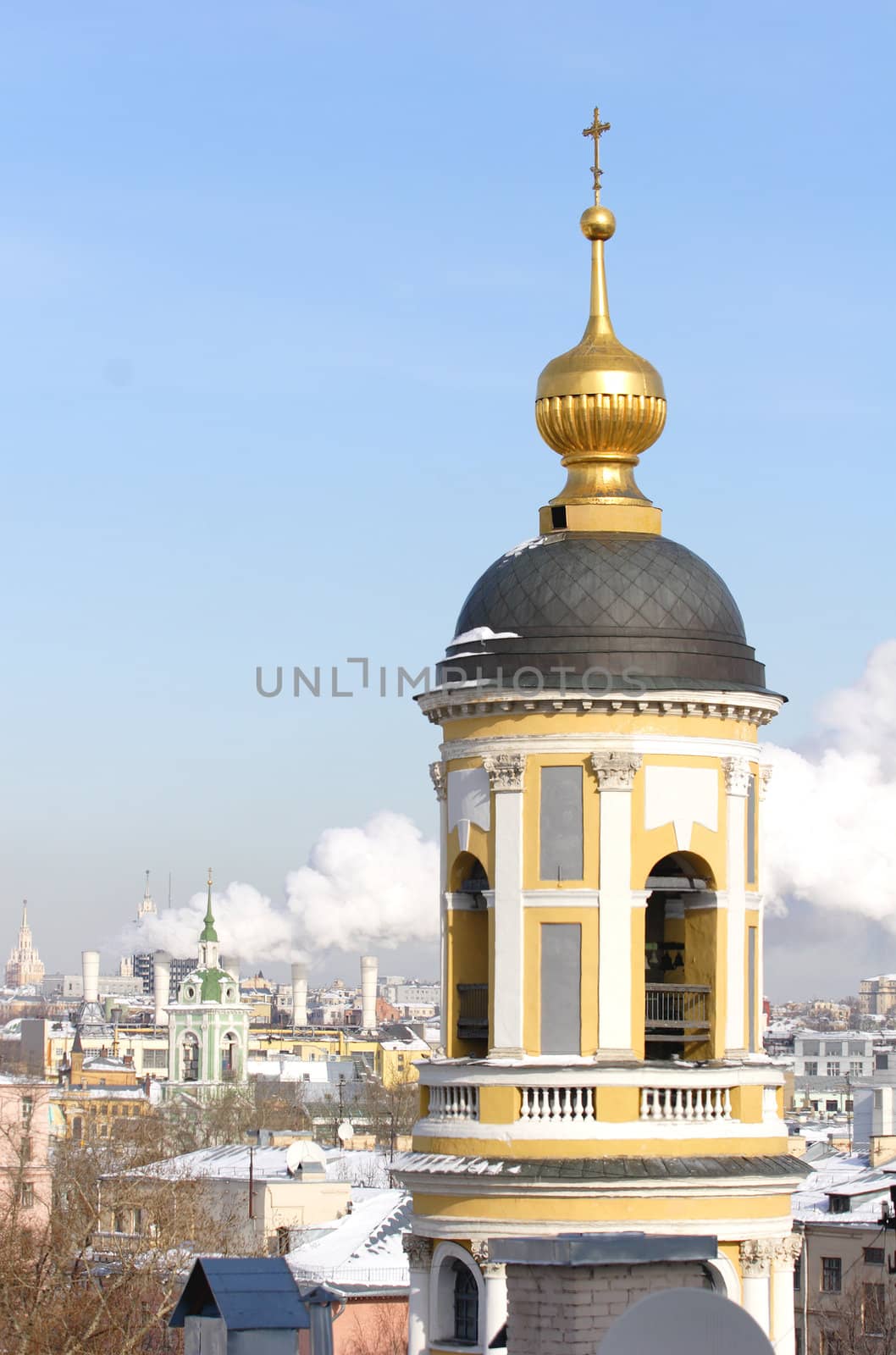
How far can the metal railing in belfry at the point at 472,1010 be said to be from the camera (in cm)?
2883

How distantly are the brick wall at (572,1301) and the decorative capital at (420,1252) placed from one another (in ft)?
21.2

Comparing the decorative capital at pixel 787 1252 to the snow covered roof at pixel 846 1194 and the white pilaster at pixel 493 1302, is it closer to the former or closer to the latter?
the white pilaster at pixel 493 1302

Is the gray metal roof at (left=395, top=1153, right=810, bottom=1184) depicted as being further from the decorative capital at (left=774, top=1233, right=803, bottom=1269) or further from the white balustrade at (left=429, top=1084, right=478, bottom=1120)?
the decorative capital at (left=774, top=1233, right=803, bottom=1269)

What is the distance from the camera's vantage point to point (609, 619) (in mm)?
28672

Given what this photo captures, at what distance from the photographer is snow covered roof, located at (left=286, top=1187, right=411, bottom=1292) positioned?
65750mm

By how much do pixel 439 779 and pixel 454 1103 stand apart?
3006 millimetres

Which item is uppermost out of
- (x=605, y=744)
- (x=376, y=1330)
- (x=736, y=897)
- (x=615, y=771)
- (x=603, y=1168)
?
(x=605, y=744)

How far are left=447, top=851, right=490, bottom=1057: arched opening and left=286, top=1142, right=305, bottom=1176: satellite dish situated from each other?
5653cm

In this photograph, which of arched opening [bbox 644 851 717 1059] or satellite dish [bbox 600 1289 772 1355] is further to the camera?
arched opening [bbox 644 851 717 1059]

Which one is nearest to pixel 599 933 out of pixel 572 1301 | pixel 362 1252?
pixel 572 1301

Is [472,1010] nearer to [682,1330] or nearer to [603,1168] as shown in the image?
[603,1168]

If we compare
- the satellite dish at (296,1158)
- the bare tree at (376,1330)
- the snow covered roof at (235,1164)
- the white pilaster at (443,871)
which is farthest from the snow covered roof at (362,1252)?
the white pilaster at (443,871)

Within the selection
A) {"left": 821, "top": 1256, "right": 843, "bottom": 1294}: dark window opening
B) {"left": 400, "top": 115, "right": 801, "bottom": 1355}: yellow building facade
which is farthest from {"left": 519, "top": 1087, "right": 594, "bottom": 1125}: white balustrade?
{"left": 821, "top": 1256, "right": 843, "bottom": 1294}: dark window opening

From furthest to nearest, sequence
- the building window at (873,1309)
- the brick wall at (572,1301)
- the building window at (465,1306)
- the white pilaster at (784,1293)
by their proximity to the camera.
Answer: the building window at (873,1309) → the building window at (465,1306) → the white pilaster at (784,1293) → the brick wall at (572,1301)
